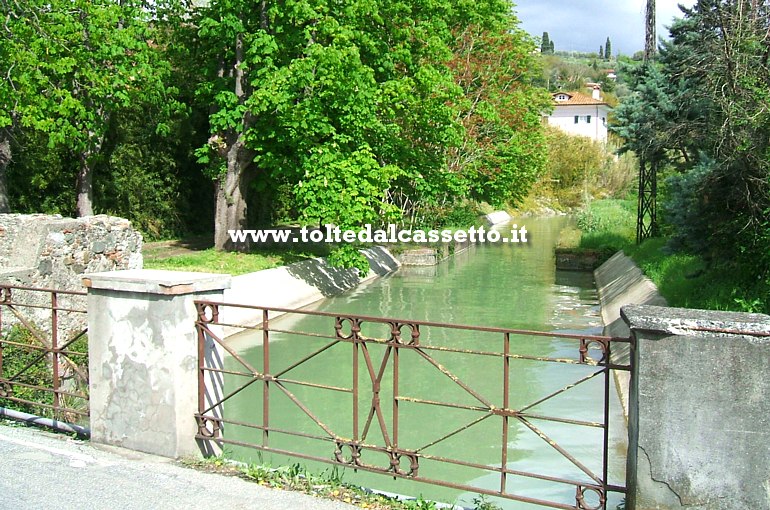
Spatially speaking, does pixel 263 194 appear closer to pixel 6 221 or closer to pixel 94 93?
pixel 94 93

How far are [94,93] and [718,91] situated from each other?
1325cm

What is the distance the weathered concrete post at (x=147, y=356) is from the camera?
507cm

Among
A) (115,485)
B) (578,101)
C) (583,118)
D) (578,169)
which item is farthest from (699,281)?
(583,118)

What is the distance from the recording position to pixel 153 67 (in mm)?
19766

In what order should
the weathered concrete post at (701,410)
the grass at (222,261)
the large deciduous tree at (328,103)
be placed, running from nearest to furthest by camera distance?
the weathered concrete post at (701,410)
the grass at (222,261)
the large deciduous tree at (328,103)

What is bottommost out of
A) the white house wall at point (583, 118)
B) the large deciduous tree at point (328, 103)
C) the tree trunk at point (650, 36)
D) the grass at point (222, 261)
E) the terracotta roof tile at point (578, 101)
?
the grass at point (222, 261)

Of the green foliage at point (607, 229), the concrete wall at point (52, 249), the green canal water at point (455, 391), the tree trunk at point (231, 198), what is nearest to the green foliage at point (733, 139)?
the green canal water at point (455, 391)

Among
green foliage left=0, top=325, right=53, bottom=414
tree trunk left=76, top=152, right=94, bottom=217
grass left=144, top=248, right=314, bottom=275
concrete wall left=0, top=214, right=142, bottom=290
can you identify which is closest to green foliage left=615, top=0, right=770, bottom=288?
concrete wall left=0, top=214, right=142, bottom=290

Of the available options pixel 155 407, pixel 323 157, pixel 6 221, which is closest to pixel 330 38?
pixel 323 157

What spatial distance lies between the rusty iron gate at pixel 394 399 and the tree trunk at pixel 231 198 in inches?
169

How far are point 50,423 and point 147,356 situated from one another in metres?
1.53

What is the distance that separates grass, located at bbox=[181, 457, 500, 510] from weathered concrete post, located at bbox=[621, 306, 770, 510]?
116 centimetres

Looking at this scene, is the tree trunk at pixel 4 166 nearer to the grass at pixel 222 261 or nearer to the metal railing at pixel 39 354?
the grass at pixel 222 261

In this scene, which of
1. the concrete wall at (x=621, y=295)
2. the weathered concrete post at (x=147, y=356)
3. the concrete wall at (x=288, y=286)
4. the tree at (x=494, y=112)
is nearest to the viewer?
the weathered concrete post at (x=147, y=356)
